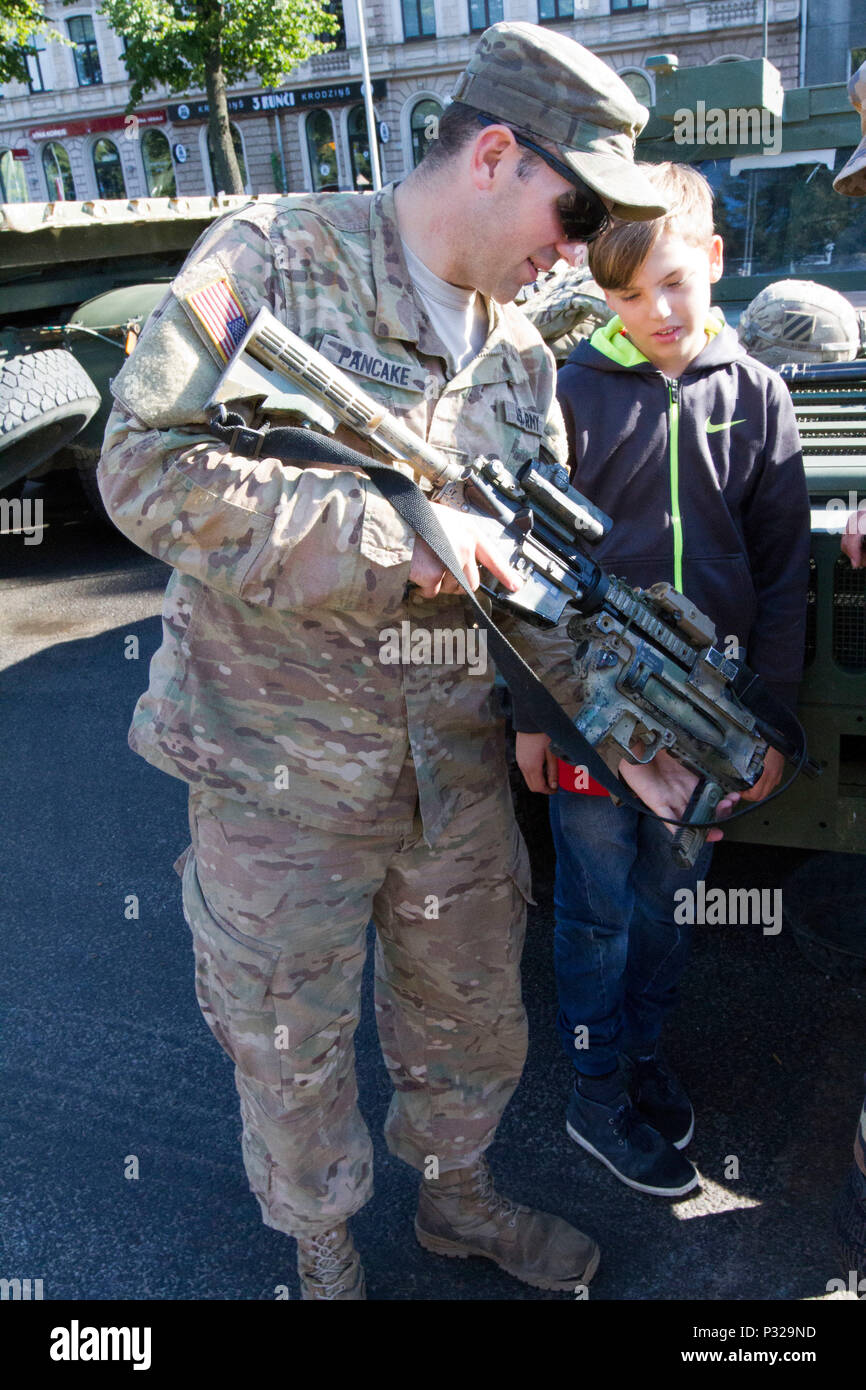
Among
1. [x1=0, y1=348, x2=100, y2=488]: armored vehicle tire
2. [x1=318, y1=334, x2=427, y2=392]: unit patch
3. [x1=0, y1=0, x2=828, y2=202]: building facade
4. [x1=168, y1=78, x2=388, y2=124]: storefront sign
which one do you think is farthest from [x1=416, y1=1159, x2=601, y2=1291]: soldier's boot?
[x1=168, y1=78, x2=388, y2=124]: storefront sign

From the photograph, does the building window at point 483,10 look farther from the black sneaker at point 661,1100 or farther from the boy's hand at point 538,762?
the black sneaker at point 661,1100

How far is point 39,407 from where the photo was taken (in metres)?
5.52

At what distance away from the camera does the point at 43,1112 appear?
2.55 metres

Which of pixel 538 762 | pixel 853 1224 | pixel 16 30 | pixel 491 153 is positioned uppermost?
pixel 16 30

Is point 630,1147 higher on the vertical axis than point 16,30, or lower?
lower

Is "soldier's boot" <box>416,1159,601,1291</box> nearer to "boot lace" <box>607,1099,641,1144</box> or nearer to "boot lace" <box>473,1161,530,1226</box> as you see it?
"boot lace" <box>473,1161,530,1226</box>

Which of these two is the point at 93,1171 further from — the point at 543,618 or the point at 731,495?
the point at 731,495

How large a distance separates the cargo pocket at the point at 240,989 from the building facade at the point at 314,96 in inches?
1022

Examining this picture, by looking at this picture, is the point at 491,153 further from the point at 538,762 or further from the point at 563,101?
the point at 538,762

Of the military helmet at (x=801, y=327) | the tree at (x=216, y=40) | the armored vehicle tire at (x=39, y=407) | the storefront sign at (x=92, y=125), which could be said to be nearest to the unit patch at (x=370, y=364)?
the military helmet at (x=801, y=327)

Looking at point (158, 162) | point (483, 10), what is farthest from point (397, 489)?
point (158, 162)

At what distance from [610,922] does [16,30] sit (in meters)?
18.6

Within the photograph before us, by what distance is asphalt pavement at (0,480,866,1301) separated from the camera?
2.12 meters
